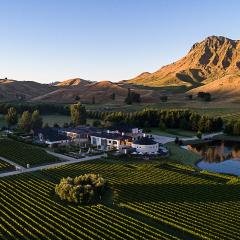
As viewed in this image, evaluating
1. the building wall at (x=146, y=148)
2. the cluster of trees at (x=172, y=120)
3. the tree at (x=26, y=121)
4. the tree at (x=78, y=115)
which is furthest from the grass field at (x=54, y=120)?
the building wall at (x=146, y=148)

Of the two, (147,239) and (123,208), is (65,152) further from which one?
(147,239)

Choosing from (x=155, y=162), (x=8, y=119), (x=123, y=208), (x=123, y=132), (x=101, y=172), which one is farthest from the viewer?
(x=8, y=119)

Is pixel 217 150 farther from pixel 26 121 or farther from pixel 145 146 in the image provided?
pixel 26 121

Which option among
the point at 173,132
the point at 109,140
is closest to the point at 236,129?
the point at 173,132

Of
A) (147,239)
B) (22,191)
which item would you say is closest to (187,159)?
(22,191)

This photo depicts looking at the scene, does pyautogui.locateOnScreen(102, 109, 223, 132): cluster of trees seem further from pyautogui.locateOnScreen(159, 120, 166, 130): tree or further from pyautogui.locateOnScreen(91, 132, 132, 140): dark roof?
pyautogui.locateOnScreen(91, 132, 132, 140): dark roof
